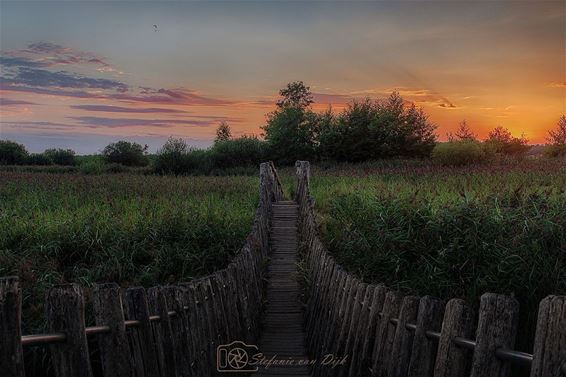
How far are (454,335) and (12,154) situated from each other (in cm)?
4822

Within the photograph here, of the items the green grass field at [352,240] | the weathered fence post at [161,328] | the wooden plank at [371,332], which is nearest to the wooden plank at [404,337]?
the wooden plank at [371,332]

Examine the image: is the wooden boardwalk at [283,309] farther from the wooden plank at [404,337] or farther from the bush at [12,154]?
the bush at [12,154]

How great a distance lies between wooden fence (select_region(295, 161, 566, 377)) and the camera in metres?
2.69

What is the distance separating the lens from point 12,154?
150ft

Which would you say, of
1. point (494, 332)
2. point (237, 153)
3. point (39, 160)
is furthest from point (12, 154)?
point (494, 332)

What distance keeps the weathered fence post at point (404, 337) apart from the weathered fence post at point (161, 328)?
5.93 feet

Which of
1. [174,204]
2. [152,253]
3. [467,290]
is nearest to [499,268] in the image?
[467,290]

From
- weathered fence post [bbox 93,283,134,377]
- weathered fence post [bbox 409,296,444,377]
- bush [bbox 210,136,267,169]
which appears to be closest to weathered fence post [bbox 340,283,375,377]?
weathered fence post [bbox 409,296,444,377]

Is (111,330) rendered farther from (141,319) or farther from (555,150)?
(555,150)

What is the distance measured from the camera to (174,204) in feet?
53.0

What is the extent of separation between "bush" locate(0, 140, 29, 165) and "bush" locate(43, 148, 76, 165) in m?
1.72

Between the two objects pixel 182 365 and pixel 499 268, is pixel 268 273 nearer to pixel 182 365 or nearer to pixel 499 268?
pixel 499 268

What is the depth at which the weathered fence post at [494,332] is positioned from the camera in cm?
297

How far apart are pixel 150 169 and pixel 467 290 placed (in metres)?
29.7
